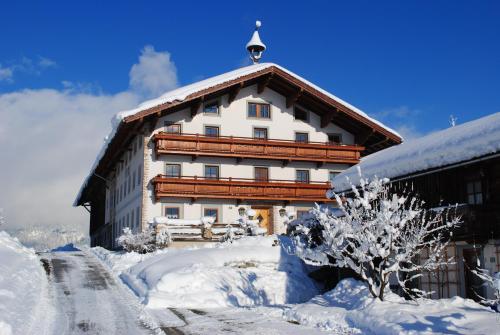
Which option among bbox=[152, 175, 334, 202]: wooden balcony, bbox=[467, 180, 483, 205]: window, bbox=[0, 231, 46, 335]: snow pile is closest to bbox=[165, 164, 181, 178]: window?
bbox=[152, 175, 334, 202]: wooden balcony

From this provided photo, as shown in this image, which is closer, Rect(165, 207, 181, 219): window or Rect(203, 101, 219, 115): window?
Rect(165, 207, 181, 219): window

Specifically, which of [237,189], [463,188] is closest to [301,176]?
[237,189]

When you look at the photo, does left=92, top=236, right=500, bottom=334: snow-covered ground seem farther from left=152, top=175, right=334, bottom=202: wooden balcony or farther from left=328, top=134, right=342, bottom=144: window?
left=328, top=134, right=342, bottom=144: window

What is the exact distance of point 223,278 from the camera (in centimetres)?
1894

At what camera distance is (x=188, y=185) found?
102 feet

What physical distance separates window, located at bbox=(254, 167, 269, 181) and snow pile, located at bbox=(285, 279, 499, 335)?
59.4ft

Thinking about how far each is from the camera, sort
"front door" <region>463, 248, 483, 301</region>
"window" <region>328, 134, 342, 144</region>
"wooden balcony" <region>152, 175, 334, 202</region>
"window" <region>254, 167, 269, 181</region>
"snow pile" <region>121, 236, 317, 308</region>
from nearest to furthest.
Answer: "front door" <region>463, 248, 483, 301</region>, "snow pile" <region>121, 236, 317, 308</region>, "wooden balcony" <region>152, 175, 334, 202</region>, "window" <region>254, 167, 269, 181</region>, "window" <region>328, 134, 342, 144</region>

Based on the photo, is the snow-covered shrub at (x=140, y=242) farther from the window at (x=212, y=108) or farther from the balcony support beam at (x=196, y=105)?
the window at (x=212, y=108)

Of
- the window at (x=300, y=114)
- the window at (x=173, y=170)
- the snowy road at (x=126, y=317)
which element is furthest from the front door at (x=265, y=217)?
the snowy road at (x=126, y=317)

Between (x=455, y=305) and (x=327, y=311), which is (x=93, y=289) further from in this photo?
(x=455, y=305)

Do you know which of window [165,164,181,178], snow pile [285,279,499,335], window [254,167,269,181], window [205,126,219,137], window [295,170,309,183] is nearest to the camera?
snow pile [285,279,499,335]

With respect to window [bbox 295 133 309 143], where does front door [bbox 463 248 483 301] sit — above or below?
below

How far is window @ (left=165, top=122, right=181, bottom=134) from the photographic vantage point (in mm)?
32594

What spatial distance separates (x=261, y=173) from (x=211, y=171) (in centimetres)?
319
